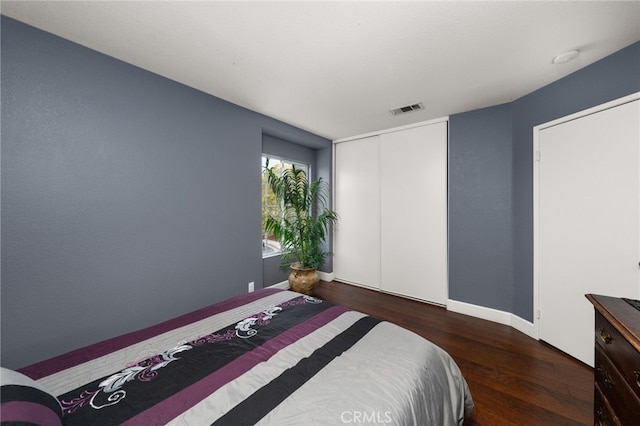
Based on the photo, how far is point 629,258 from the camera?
1.74 metres

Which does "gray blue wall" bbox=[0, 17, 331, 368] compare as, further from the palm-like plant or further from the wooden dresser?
the wooden dresser

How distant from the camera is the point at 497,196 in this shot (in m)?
2.76

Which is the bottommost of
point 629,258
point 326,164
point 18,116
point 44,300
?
point 44,300

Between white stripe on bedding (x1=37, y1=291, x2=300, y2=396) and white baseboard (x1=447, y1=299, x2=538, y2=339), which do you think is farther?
white baseboard (x1=447, y1=299, x2=538, y2=339)

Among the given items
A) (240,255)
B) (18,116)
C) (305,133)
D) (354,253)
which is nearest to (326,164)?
(305,133)

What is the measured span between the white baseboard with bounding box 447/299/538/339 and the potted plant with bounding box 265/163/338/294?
1876 millimetres

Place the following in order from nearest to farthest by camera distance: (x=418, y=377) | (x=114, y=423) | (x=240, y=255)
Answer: (x=114, y=423) → (x=418, y=377) → (x=240, y=255)

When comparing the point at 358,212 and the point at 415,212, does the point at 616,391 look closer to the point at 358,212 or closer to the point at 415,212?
the point at 415,212

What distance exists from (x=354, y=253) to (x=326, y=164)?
1652 mm

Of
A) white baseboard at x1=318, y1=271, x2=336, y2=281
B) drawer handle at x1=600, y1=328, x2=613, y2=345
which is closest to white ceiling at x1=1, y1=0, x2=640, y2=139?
drawer handle at x1=600, y1=328, x2=613, y2=345

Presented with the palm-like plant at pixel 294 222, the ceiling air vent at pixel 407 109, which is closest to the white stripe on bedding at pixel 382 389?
the palm-like plant at pixel 294 222

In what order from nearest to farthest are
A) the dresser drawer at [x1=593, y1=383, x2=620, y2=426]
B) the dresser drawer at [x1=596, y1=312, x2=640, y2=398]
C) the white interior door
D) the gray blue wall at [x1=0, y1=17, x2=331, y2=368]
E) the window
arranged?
the dresser drawer at [x1=596, y1=312, x2=640, y2=398], the dresser drawer at [x1=593, y1=383, x2=620, y2=426], the gray blue wall at [x1=0, y1=17, x2=331, y2=368], the white interior door, the window

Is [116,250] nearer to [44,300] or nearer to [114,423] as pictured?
[44,300]

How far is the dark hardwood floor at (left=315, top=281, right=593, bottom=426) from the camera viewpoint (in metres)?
1.54
